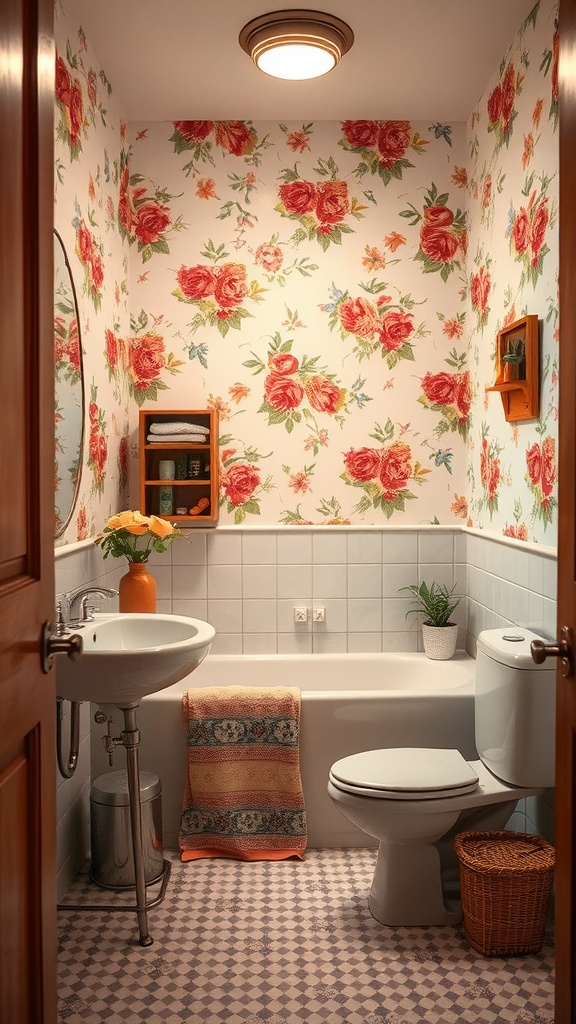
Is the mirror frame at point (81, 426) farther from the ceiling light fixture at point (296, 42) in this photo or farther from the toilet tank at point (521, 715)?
the toilet tank at point (521, 715)

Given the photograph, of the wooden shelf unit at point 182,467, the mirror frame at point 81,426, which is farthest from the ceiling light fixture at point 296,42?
the wooden shelf unit at point 182,467

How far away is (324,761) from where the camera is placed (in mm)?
3174

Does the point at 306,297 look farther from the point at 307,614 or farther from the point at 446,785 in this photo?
the point at 446,785

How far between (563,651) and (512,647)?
127cm

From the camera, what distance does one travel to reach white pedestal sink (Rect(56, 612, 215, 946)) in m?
2.31

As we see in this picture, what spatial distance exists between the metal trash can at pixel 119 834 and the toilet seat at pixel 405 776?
645mm

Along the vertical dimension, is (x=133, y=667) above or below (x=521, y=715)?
above

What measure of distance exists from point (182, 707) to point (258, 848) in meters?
0.57

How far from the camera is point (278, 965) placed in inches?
94.0

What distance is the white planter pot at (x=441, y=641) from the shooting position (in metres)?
3.73

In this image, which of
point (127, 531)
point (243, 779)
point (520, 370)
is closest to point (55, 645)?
point (127, 531)

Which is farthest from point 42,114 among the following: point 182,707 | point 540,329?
point 182,707

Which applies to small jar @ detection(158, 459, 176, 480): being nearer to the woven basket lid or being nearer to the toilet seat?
the toilet seat

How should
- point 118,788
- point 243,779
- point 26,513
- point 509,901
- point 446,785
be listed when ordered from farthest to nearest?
point 243,779
point 118,788
point 446,785
point 509,901
point 26,513
